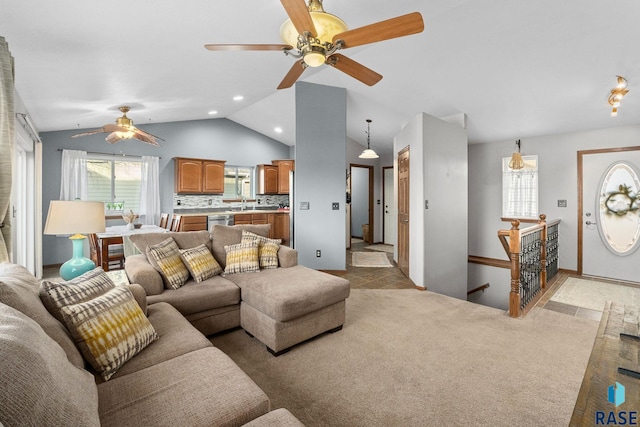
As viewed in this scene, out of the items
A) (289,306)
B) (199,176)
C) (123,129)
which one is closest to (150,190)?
(199,176)

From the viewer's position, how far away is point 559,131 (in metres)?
5.13

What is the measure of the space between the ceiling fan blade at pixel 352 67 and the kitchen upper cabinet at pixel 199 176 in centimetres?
Result: 542

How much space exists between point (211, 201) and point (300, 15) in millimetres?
6449

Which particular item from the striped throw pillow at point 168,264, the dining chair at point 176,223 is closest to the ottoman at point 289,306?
the striped throw pillow at point 168,264

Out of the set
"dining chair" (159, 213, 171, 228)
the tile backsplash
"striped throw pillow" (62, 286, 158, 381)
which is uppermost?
the tile backsplash

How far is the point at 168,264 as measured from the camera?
→ 9.13ft

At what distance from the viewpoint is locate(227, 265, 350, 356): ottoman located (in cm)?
244

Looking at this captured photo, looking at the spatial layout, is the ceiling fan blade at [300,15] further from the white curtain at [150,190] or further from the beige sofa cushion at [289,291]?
the white curtain at [150,190]

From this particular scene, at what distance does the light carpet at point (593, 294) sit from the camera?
380cm

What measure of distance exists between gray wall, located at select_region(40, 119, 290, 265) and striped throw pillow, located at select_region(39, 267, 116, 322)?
5173 mm

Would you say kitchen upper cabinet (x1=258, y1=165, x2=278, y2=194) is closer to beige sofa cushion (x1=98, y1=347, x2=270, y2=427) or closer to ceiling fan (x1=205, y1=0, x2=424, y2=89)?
ceiling fan (x1=205, y1=0, x2=424, y2=89)

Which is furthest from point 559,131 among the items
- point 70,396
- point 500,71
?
point 70,396

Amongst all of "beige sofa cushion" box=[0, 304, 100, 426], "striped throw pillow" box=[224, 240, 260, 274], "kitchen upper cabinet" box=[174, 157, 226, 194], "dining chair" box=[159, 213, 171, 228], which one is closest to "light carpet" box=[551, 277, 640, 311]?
"striped throw pillow" box=[224, 240, 260, 274]

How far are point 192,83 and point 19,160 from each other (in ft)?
8.91
